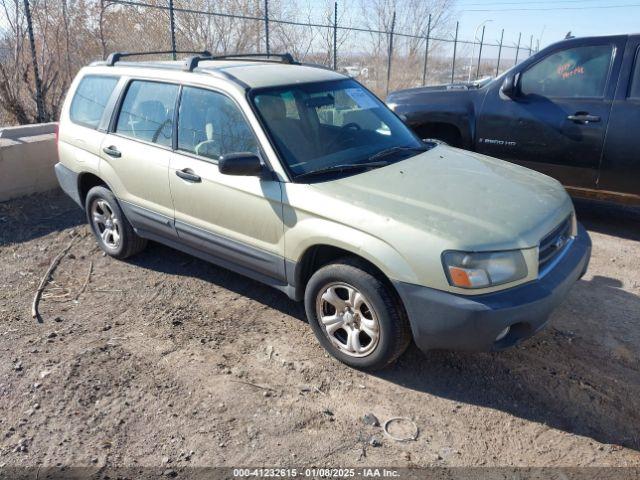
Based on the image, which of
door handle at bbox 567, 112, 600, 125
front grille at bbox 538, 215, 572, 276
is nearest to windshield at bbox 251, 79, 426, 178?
front grille at bbox 538, 215, 572, 276

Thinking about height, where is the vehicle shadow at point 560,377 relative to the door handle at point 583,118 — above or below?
below

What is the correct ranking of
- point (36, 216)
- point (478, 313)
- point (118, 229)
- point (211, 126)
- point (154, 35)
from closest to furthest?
point (478, 313) → point (211, 126) → point (118, 229) → point (36, 216) → point (154, 35)

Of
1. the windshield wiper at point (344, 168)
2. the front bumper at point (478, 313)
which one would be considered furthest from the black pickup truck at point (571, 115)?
the front bumper at point (478, 313)

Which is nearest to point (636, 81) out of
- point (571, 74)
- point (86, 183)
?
point (571, 74)

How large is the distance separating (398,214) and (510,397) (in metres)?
1.27

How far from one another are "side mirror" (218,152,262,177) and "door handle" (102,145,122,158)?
1.59 m

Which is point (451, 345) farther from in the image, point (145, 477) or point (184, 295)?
point (184, 295)

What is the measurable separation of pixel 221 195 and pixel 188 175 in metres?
0.36

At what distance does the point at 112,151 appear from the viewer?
460cm

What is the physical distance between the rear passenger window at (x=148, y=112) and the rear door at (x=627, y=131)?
4.12 metres

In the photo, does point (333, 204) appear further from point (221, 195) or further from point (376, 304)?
point (221, 195)

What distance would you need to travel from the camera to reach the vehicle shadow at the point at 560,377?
9.99 feet

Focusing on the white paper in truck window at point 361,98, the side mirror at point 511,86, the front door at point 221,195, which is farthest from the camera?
the side mirror at point 511,86

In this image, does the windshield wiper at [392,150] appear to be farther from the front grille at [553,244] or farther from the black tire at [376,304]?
the front grille at [553,244]
